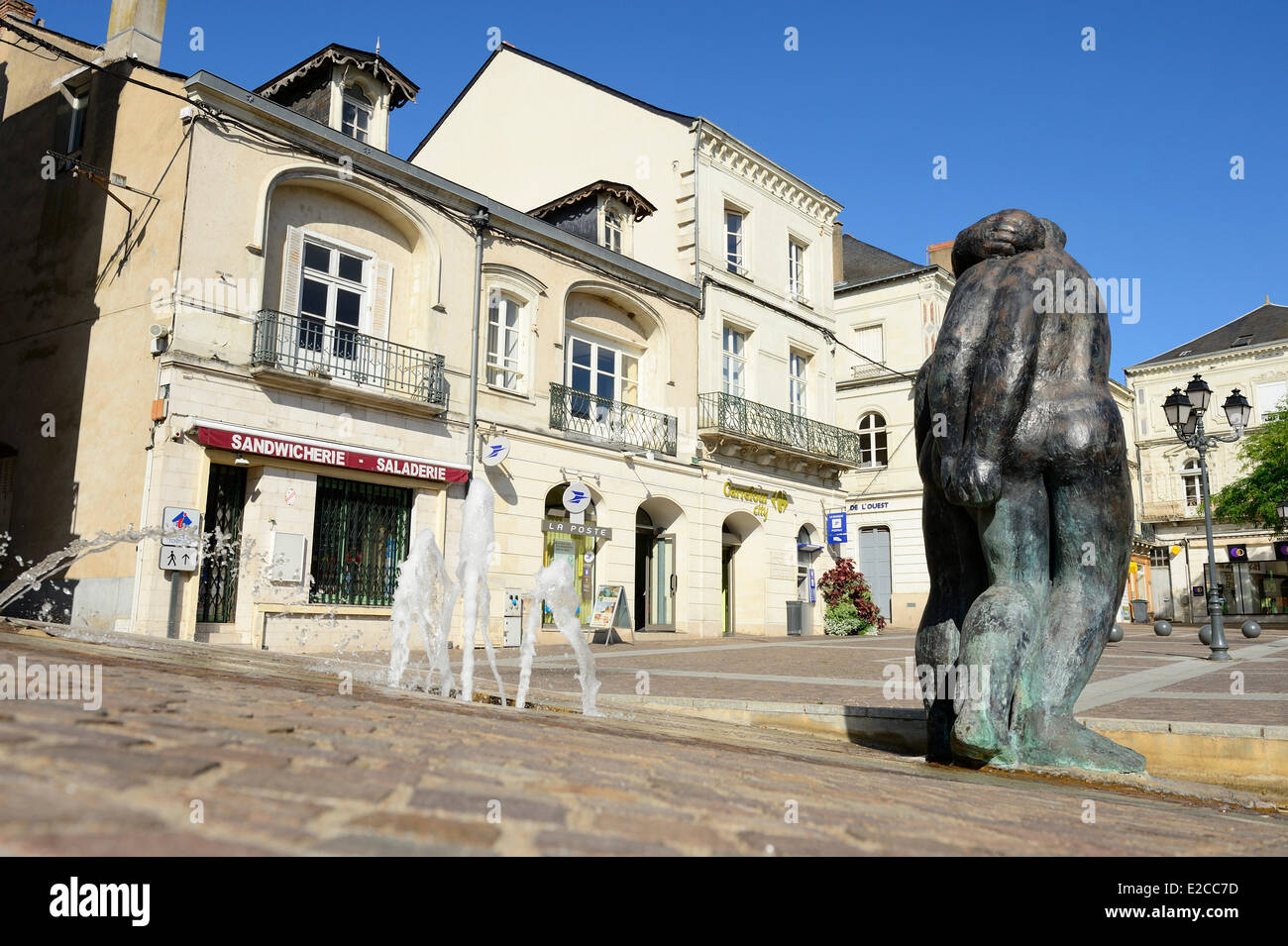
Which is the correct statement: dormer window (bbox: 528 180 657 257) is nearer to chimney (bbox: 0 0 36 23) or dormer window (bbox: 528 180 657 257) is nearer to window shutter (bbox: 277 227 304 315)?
window shutter (bbox: 277 227 304 315)

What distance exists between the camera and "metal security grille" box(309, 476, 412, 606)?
51.0ft

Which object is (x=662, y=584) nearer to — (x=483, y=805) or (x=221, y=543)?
(x=221, y=543)

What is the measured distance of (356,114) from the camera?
58.8ft

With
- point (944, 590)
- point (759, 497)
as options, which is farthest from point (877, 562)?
point (944, 590)

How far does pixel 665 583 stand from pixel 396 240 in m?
9.75

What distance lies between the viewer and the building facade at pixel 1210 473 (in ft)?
154

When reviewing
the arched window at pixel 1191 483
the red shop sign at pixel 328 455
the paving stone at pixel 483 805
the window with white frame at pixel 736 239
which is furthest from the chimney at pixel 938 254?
the paving stone at pixel 483 805

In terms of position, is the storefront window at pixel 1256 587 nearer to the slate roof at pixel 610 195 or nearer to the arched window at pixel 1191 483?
the arched window at pixel 1191 483

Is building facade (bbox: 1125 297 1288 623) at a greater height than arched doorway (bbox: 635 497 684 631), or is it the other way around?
building facade (bbox: 1125 297 1288 623)

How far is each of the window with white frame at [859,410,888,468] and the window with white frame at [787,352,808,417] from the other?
8.56m

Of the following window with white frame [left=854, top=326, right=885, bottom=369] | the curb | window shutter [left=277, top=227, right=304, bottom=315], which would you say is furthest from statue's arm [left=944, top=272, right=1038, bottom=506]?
window with white frame [left=854, top=326, right=885, bottom=369]

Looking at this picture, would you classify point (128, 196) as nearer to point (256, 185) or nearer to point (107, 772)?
point (256, 185)

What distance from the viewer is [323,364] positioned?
15.6 m
